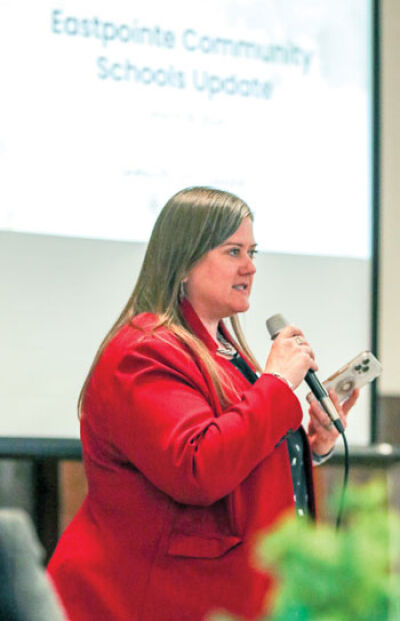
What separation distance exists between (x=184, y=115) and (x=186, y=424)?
1.45m

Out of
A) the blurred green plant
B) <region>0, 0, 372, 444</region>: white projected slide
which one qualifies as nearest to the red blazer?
the blurred green plant

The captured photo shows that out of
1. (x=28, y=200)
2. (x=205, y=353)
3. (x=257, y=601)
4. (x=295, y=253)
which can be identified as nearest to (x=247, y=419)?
(x=205, y=353)

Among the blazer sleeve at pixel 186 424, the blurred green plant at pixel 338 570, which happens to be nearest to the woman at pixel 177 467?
the blazer sleeve at pixel 186 424

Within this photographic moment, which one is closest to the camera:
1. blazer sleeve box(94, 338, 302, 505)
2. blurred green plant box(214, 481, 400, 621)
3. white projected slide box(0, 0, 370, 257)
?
blurred green plant box(214, 481, 400, 621)

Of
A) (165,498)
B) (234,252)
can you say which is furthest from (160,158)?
(165,498)

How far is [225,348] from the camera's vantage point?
1.81 metres

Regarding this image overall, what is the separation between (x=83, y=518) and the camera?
168cm

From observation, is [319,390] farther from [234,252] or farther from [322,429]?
[234,252]

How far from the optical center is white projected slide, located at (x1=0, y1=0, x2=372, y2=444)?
2.56 metres

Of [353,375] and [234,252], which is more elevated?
[234,252]

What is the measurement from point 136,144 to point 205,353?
1.17m

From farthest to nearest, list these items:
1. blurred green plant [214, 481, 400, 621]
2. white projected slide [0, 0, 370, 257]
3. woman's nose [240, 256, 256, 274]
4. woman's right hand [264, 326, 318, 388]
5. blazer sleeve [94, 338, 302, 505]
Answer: white projected slide [0, 0, 370, 257], woman's nose [240, 256, 256, 274], woman's right hand [264, 326, 318, 388], blazer sleeve [94, 338, 302, 505], blurred green plant [214, 481, 400, 621]

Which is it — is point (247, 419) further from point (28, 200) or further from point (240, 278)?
point (28, 200)

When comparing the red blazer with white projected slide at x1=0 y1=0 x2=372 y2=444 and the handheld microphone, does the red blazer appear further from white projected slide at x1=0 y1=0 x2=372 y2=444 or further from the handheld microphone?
white projected slide at x1=0 y1=0 x2=372 y2=444
